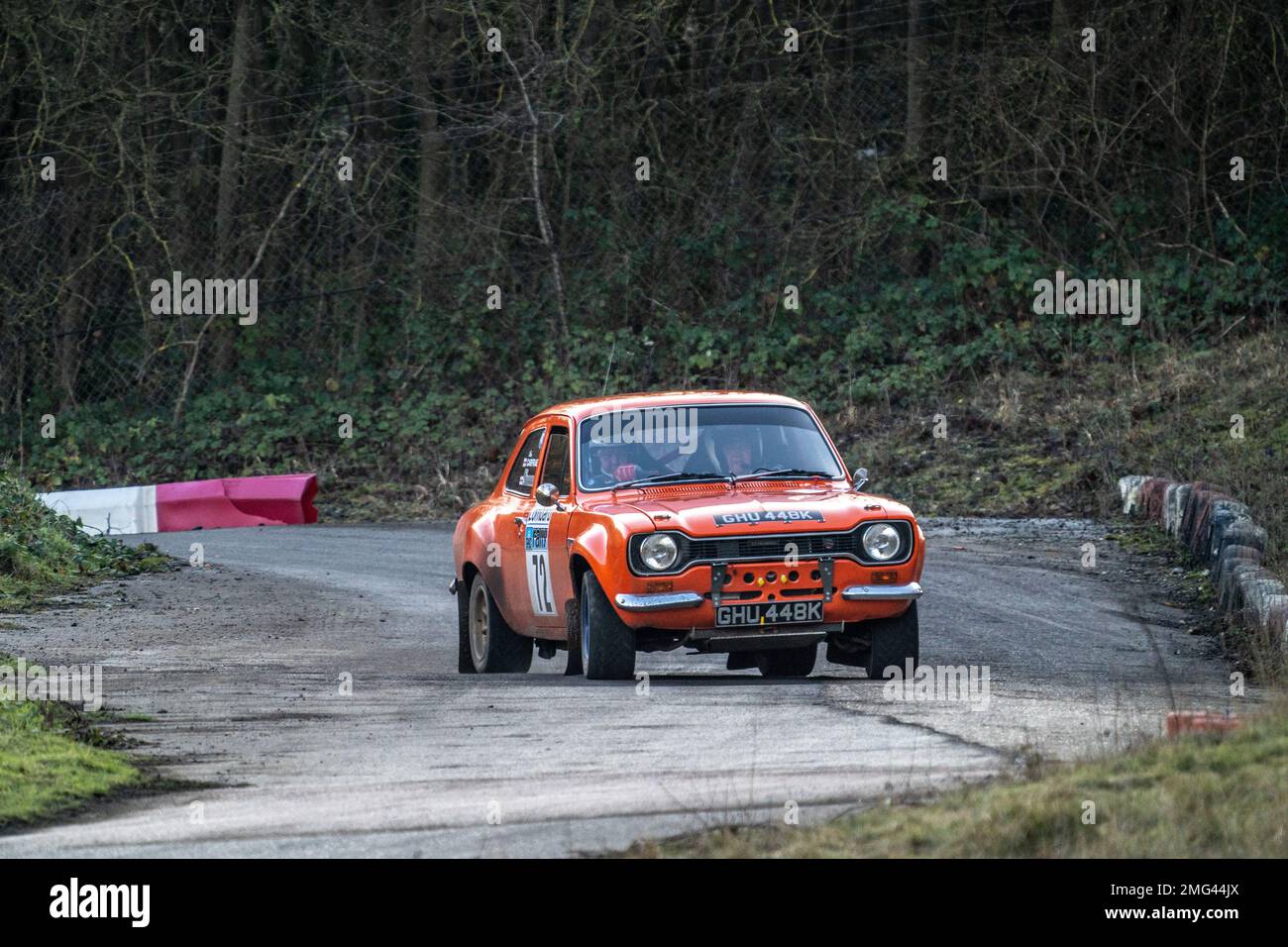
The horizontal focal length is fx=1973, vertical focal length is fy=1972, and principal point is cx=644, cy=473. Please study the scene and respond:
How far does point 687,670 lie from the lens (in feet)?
38.5

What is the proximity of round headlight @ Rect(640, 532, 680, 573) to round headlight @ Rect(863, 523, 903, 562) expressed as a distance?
1.03 m

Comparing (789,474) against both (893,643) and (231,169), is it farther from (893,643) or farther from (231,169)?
(231,169)

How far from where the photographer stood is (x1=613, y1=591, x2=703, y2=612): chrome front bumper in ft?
33.3

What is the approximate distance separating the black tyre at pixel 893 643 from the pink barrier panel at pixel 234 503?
1492 centimetres

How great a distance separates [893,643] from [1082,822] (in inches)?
193

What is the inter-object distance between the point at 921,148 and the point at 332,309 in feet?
31.1

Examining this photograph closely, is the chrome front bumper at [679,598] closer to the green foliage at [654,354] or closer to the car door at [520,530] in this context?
the car door at [520,530]

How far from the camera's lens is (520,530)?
1179 centimetres

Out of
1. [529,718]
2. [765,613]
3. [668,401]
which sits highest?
[668,401]

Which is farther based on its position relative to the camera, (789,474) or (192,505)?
(192,505)

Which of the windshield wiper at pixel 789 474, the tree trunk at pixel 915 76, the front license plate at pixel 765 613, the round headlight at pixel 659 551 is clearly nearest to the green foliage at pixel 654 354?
the tree trunk at pixel 915 76

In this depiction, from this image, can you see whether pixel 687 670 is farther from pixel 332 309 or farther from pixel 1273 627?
pixel 332 309

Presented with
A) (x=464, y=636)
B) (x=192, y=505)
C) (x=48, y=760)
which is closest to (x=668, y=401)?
(x=464, y=636)

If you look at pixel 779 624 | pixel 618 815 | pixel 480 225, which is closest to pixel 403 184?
pixel 480 225
